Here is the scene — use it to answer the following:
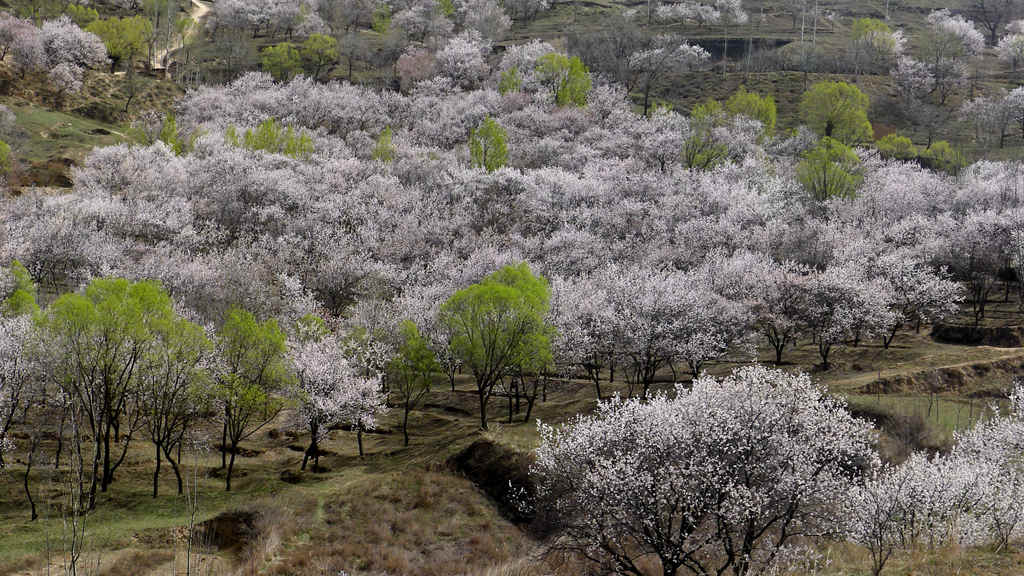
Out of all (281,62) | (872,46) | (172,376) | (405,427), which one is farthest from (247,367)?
(872,46)

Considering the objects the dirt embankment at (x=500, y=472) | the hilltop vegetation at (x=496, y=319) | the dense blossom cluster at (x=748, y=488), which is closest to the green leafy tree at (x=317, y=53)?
the hilltop vegetation at (x=496, y=319)

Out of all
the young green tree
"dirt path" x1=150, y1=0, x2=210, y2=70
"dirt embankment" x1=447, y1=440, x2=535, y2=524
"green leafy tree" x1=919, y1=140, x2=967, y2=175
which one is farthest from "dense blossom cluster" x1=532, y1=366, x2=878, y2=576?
"dirt path" x1=150, y1=0, x2=210, y2=70

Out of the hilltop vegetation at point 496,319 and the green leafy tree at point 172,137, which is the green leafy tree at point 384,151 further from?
the green leafy tree at point 172,137

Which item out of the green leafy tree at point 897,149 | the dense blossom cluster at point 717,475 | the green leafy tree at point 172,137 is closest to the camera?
the dense blossom cluster at point 717,475

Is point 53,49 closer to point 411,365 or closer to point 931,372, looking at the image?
point 411,365

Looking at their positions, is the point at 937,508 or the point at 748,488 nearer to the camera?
the point at 748,488

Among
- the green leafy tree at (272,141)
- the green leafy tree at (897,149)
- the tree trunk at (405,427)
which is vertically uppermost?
the green leafy tree at (272,141)

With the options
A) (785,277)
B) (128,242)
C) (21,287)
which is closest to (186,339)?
(21,287)

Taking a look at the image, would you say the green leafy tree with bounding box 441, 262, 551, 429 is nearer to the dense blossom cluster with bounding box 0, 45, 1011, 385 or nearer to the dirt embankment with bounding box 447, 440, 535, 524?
the dirt embankment with bounding box 447, 440, 535, 524
